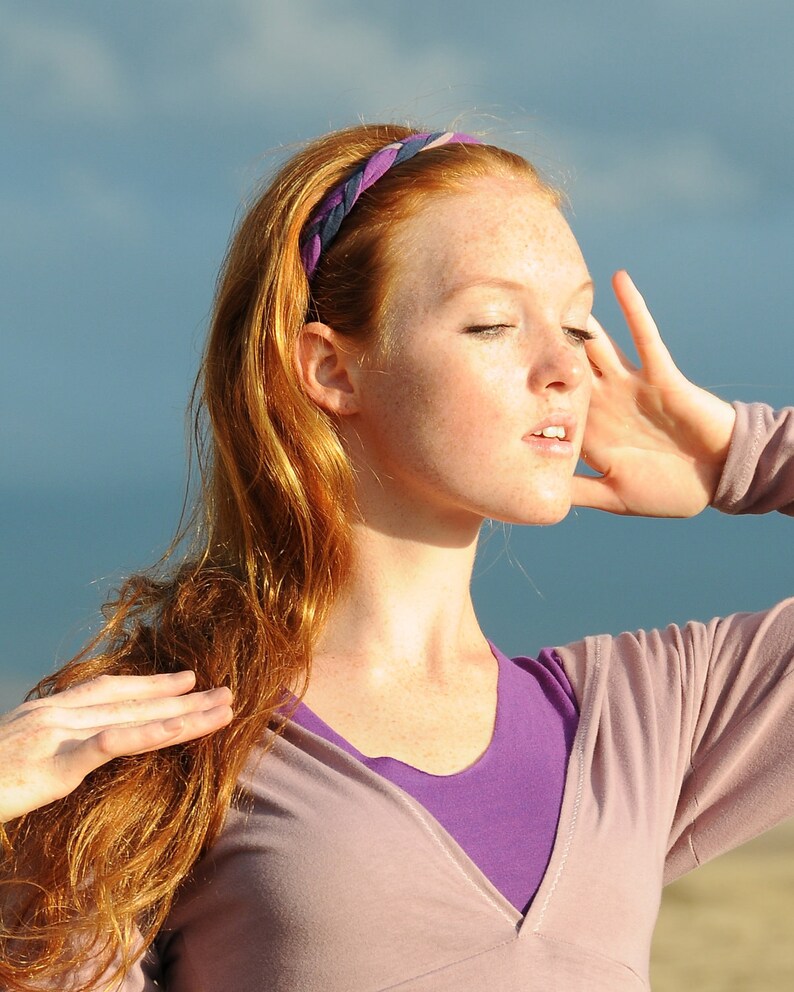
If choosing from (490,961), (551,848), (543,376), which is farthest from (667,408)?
(490,961)

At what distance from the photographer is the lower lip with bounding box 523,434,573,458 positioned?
2.51 m

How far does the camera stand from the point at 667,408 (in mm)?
3018

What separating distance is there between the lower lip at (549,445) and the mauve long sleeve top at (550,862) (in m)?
0.51

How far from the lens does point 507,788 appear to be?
8.13 ft

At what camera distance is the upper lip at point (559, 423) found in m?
2.51

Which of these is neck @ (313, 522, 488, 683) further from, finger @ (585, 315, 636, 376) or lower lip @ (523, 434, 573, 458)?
finger @ (585, 315, 636, 376)

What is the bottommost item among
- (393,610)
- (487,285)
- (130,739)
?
(130,739)

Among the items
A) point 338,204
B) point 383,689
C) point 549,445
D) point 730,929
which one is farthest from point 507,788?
point 730,929

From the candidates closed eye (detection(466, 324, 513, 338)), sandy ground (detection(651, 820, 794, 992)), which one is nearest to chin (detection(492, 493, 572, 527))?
closed eye (detection(466, 324, 513, 338))

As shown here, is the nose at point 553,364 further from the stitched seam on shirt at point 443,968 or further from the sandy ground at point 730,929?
the sandy ground at point 730,929

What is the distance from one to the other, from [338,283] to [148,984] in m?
1.37

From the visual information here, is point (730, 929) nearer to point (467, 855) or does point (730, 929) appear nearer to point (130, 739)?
point (467, 855)

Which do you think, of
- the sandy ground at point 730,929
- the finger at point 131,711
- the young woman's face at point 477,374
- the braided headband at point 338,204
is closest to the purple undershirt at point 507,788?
the finger at point 131,711

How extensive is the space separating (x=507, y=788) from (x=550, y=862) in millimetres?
161
